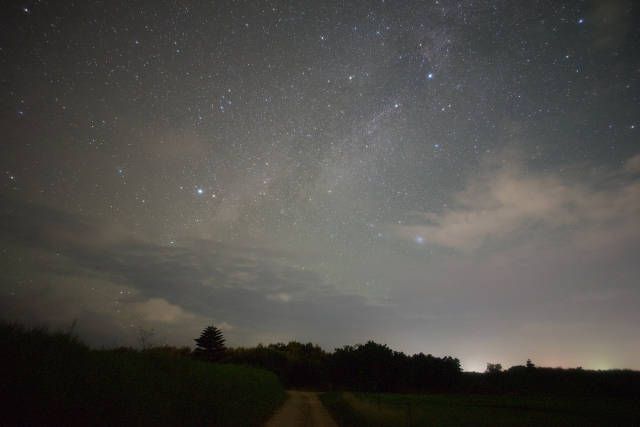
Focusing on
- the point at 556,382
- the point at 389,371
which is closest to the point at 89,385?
the point at 389,371

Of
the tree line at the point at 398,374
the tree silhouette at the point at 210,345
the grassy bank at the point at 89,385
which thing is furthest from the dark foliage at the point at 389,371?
the grassy bank at the point at 89,385

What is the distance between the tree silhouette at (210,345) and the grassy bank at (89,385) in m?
54.9

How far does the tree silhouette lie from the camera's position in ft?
185

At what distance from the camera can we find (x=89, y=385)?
4164 mm

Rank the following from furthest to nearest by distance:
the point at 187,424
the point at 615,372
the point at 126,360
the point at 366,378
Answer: the point at 366,378
the point at 615,372
the point at 187,424
the point at 126,360

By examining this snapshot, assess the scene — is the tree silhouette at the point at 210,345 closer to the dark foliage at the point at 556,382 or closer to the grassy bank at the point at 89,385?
the dark foliage at the point at 556,382

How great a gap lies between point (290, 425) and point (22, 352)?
1239 centimetres

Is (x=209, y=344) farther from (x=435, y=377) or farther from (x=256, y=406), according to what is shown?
(x=256, y=406)

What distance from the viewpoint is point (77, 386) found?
3977mm

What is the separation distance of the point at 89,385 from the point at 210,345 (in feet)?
204

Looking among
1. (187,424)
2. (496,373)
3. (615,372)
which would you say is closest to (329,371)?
(496,373)

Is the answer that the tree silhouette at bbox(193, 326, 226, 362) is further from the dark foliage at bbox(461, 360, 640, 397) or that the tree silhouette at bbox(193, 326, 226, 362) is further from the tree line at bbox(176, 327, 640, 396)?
the dark foliage at bbox(461, 360, 640, 397)

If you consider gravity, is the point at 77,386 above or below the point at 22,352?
below

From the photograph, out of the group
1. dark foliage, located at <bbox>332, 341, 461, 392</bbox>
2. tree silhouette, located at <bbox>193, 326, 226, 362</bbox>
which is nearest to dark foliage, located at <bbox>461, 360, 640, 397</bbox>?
dark foliage, located at <bbox>332, 341, 461, 392</bbox>
